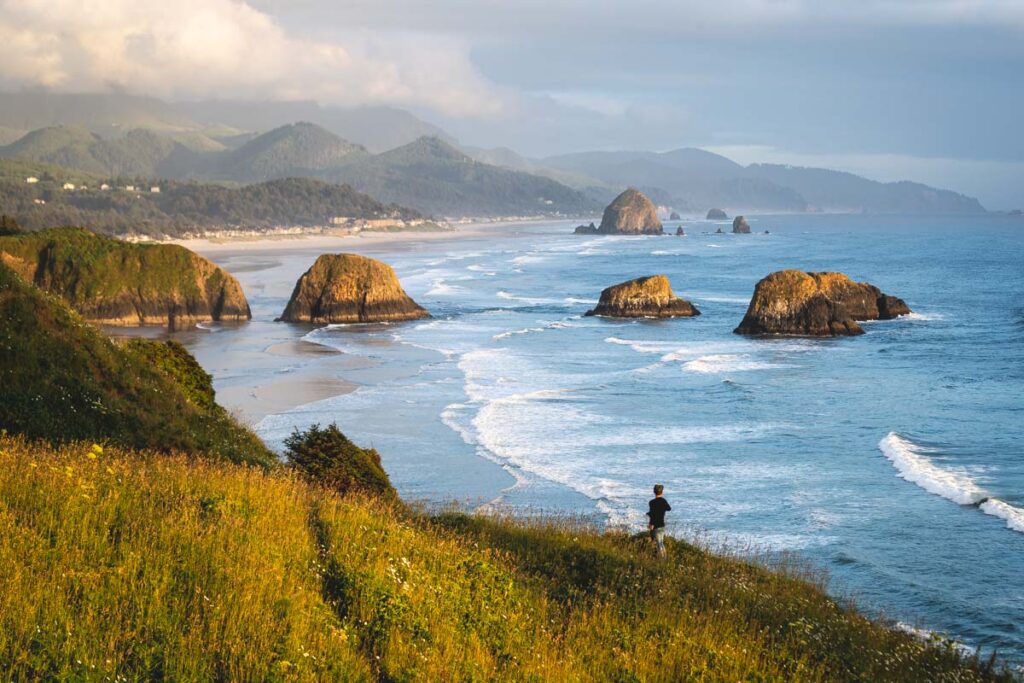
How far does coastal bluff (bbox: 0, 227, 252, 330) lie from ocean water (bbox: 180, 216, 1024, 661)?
165 inches

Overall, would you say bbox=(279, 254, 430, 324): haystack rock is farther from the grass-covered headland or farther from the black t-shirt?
the black t-shirt

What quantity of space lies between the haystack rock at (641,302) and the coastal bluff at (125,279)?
2586cm

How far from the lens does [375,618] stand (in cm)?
1112

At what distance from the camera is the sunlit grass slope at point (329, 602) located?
9.42 m

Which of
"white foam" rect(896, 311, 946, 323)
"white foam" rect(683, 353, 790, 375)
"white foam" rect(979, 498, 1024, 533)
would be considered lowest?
"white foam" rect(979, 498, 1024, 533)

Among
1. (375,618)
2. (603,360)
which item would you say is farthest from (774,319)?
(375,618)

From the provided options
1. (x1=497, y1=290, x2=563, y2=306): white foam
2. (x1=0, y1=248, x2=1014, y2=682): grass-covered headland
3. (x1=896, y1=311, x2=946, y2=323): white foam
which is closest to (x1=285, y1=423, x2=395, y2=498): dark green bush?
(x1=0, y1=248, x2=1014, y2=682): grass-covered headland

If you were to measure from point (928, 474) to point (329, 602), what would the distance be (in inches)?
964

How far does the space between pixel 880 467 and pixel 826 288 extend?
3818 centimetres

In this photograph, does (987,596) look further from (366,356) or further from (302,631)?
(366,356)

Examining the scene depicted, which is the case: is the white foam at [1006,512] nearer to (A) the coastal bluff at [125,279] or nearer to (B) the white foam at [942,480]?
(B) the white foam at [942,480]

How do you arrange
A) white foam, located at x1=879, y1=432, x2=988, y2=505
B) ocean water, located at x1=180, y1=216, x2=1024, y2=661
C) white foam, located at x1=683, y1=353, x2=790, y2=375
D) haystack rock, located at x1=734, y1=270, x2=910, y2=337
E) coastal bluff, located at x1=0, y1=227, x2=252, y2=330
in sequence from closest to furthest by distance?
ocean water, located at x1=180, y1=216, x2=1024, y2=661
white foam, located at x1=879, y1=432, x2=988, y2=505
white foam, located at x1=683, y1=353, x2=790, y2=375
haystack rock, located at x1=734, y1=270, x2=910, y2=337
coastal bluff, located at x1=0, y1=227, x2=252, y2=330

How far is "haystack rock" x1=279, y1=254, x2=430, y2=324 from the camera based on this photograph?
73250 mm

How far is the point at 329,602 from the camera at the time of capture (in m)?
11.3
